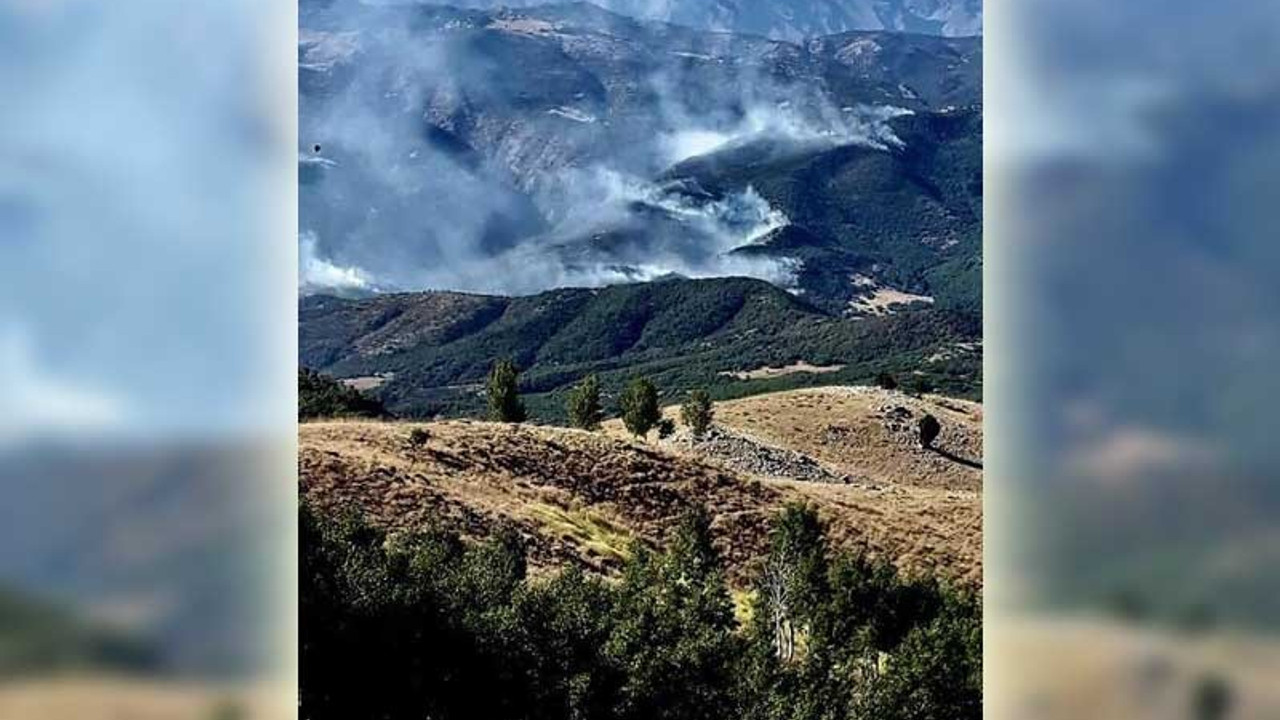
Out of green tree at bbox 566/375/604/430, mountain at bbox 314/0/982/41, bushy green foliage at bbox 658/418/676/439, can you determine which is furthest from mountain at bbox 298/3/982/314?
green tree at bbox 566/375/604/430

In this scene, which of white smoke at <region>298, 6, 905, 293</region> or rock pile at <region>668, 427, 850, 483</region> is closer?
rock pile at <region>668, 427, 850, 483</region>

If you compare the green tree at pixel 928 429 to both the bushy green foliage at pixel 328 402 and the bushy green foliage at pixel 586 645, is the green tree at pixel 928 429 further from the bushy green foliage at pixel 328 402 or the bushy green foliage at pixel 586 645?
the bushy green foliage at pixel 328 402

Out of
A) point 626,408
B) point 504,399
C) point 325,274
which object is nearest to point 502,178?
point 325,274

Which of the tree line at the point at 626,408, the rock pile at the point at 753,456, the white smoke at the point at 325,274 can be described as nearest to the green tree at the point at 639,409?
the tree line at the point at 626,408

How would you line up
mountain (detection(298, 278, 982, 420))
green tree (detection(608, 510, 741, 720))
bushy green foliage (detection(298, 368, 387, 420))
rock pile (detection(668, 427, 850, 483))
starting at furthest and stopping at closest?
mountain (detection(298, 278, 982, 420)), rock pile (detection(668, 427, 850, 483)), bushy green foliage (detection(298, 368, 387, 420)), green tree (detection(608, 510, 741, 720))
